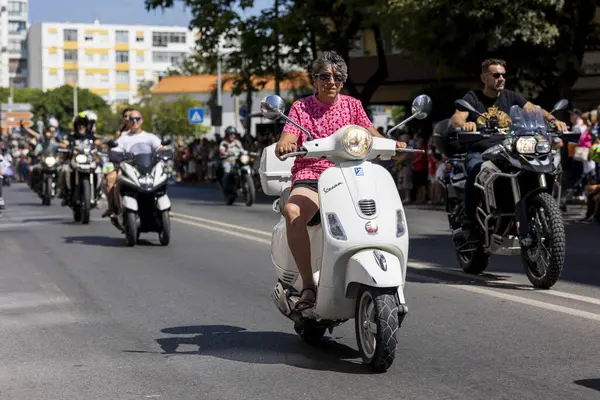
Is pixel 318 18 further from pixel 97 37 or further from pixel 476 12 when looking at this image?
pixel 97 37

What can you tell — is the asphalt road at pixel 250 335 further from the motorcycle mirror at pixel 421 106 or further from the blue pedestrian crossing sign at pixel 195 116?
the blue pedestrian crossing sign at pixel 195 116

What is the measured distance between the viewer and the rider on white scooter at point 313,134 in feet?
23.9

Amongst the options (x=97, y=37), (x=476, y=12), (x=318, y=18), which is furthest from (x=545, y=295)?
(x=97, y=37)

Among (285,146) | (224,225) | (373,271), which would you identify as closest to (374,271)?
(373,271)

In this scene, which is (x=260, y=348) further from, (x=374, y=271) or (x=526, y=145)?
(x=526, y=145)

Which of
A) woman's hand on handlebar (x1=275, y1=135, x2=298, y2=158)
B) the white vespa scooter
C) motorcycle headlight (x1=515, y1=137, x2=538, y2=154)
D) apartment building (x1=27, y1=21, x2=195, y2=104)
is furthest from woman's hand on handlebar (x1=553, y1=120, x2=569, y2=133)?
apartment building (x1=27, y1=21, x2=195, y2=104)

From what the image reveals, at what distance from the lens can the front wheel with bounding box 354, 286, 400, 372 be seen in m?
6.60

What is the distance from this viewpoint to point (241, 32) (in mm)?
37375

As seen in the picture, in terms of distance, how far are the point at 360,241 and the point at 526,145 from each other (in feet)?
12.9

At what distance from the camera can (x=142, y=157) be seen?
16031 millimetres

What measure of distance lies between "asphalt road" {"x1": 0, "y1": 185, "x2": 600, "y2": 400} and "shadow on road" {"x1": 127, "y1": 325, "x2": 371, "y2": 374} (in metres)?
0.01

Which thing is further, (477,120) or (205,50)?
(205,50)

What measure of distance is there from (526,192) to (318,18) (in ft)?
86.1

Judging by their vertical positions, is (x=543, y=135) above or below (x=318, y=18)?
below
